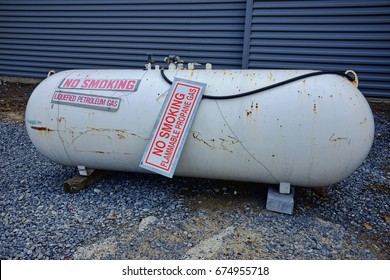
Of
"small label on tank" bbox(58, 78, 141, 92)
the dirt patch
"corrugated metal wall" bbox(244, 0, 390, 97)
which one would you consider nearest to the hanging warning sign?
"small label on tank" bbox(58, 78, 141, 92)

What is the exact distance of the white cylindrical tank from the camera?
6.54 ft

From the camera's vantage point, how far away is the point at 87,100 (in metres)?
2.36

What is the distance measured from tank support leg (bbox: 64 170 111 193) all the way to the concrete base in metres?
1.50

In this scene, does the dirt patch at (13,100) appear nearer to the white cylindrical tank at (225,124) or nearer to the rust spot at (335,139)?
the white cylindrical tank at (225,124)

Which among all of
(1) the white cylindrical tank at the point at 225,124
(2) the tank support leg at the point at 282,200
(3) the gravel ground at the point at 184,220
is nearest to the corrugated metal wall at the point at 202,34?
(3) the gravel ground at the point at 184,220

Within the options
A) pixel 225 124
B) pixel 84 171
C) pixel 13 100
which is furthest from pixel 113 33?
pixel 225 124

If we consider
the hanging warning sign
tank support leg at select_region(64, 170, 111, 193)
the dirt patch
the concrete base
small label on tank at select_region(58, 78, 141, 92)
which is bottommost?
the dirt patch

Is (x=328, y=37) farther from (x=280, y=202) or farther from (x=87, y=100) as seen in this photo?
(x=87, y=100)

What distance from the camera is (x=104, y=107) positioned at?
2314mm

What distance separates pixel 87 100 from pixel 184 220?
3.82 feet

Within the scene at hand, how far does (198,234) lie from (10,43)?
6521 mm

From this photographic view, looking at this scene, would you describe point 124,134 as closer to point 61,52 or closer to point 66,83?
point 66,83

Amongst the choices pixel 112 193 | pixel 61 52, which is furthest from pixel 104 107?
pixel 61 52

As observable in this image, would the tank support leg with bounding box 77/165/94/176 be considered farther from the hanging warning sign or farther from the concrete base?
the concrete base
